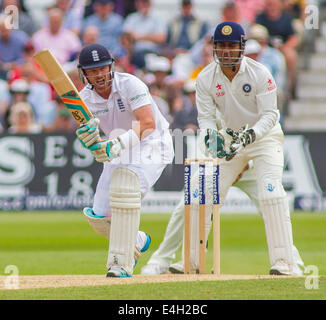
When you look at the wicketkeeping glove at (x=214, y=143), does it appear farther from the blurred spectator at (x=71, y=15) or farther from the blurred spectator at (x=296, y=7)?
the blurred spectator at (x=296, y=7)

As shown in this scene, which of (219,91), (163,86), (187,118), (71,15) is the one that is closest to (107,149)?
(219,91)

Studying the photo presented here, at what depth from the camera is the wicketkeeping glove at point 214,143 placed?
7.26 metres

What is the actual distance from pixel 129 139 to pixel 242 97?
3.95 feet

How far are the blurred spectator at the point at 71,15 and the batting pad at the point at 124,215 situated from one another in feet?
34.8

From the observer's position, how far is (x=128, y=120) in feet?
23.6

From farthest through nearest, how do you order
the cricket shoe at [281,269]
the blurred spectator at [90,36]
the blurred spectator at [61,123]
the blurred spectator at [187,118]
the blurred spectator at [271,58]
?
the blurred spectator at [90,36] → the blurred spectator at [271,58] → the blurred spectator at [61,123] → the blurred spectator at [187,118] → the cricket shoe at [281,269]

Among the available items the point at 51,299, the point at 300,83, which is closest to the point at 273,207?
the point at 51,299

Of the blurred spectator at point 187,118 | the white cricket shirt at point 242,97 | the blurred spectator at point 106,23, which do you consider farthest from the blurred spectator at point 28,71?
the white cricket shirt at point 242,97

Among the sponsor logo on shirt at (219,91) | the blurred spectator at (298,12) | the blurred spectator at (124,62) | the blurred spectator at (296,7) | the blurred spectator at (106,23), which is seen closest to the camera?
the sponsor logo on shirt at (219,91)

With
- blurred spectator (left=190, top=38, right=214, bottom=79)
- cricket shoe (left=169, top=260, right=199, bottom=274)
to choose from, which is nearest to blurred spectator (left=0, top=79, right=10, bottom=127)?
blurred spectator (left=190, top=38, right=214, bottom=79)

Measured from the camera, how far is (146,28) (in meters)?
17.4

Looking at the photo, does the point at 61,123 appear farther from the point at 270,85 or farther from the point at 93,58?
the point at 93,58

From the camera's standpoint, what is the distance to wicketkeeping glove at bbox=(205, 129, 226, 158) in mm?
7258

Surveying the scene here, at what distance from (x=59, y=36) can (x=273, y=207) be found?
10.4 m
